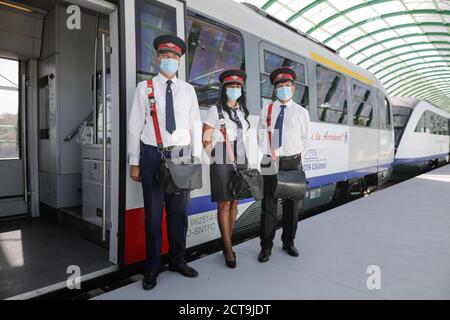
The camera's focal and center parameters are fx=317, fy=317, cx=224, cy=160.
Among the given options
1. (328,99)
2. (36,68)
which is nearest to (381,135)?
(328,99)

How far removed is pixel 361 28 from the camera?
785 inches

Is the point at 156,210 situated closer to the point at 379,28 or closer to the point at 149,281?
the point at 149,281

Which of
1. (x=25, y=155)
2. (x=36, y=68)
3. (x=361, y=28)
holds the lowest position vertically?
(x=25, y=155)

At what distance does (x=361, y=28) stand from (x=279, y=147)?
67.0ft

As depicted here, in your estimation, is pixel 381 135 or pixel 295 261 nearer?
pixel 295 261

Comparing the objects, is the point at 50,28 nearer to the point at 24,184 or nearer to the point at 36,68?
the point at 36,68

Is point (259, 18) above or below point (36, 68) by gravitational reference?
above

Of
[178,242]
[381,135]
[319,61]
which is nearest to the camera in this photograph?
[178,242]

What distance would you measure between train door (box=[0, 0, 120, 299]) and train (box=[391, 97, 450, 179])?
10828 mm

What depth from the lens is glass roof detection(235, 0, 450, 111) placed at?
1691 centimetres

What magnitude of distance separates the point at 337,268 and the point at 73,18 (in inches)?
173

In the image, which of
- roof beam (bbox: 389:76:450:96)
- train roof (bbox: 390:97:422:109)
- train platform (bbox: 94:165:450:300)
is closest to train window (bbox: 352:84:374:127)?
train platform (bbox: 94:165:450:300)

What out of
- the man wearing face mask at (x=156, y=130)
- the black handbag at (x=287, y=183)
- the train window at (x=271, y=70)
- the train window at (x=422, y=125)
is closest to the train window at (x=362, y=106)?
the train window at (x=271, y=70)

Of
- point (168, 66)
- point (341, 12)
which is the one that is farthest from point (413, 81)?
point (168, 66)
